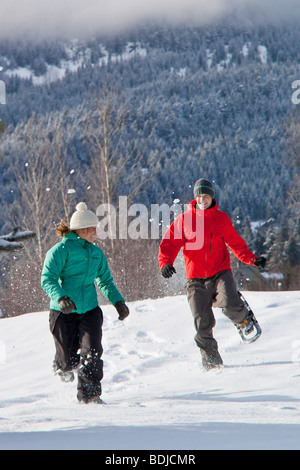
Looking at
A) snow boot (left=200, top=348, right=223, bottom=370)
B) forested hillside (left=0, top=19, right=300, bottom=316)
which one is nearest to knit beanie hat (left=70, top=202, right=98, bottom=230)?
snow boot (left=200, top=348, right=223, bottom=370)

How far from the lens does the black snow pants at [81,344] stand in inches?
159

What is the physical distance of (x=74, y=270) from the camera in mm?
4207

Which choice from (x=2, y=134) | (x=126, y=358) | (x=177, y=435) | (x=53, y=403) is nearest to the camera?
(x=177, y=435)

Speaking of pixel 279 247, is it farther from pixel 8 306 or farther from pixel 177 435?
pixel 177 435

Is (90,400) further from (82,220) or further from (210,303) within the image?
(210,303)

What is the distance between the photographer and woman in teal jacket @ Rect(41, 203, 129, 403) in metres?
4.05

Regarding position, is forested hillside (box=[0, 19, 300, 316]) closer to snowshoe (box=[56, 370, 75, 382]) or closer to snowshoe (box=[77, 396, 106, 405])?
snowshoe (box=[56, 370, 75, 382])

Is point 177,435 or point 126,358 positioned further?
point 126,358

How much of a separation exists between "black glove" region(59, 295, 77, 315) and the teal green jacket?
0.60ft

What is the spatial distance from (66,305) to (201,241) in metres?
1.61

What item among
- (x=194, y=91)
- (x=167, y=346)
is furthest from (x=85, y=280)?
(x=194, y=91)

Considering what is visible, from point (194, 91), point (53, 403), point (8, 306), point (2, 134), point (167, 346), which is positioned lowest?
point (194, 91)

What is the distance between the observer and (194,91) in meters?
193
